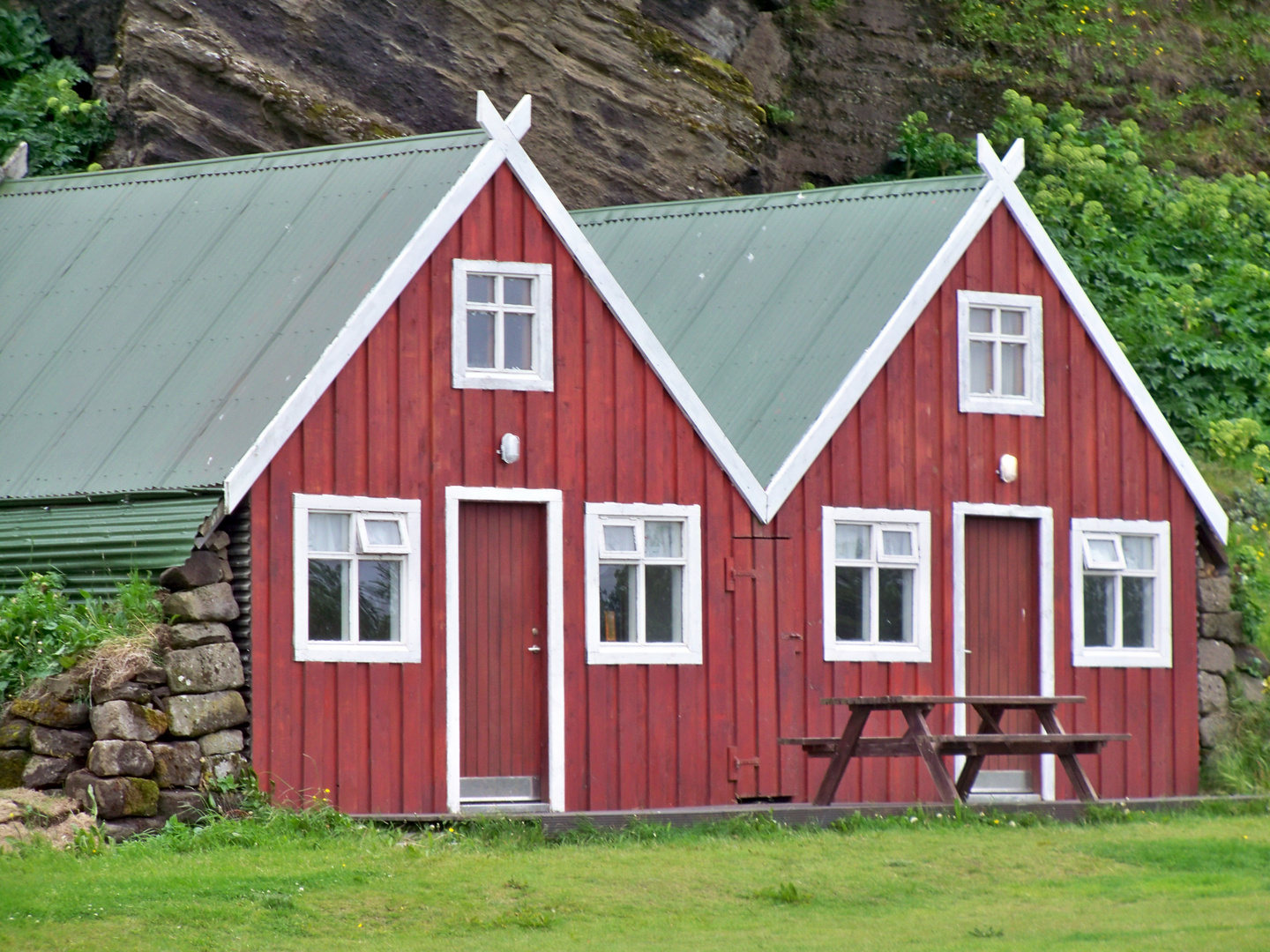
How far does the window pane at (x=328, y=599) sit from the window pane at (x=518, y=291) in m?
2.67

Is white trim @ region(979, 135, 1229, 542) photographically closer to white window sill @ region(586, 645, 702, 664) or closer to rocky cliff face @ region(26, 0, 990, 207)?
white window sill @ region(586, 645, 702, 664)

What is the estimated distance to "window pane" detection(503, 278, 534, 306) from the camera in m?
19.1

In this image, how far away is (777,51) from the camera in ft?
104

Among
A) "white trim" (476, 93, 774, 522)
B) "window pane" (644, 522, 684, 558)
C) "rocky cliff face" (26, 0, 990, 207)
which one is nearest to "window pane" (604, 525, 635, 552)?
"window pane" (644, 522, 684, 558)

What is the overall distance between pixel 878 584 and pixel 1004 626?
58.8 inches

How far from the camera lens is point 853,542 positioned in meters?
21.3

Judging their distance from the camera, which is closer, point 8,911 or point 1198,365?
point 8,911

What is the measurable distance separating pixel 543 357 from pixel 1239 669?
864cm

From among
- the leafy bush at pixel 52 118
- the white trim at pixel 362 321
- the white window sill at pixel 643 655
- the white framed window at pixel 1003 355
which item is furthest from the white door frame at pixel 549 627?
the leafy bush at pixel 52 118

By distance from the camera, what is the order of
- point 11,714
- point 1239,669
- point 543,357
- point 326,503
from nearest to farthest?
point 11,714 < point 326,503 < point 543,357 < point 1239,669

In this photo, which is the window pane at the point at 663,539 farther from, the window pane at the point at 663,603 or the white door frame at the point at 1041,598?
the white door frame at the point at 1041,598

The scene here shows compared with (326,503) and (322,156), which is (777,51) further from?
(326,503)

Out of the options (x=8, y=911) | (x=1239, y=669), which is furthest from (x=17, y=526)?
(x=1239, y=669)

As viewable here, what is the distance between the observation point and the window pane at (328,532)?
703 inches
